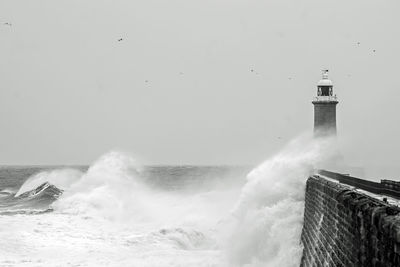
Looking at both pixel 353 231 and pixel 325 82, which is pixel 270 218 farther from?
pixel 325 82

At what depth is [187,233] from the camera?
21.6 metres

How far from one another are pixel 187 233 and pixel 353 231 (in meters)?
15.0

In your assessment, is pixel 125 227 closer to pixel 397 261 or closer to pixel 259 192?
pixel 259 192

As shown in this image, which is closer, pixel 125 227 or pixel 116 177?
pixel 125 227

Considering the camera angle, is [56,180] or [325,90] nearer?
[325,90]

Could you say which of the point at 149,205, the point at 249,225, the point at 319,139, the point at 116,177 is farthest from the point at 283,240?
the point at 116,177

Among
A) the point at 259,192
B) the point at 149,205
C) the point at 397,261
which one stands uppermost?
the point at 397,261

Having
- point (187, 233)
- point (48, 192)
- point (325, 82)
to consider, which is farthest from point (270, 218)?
point (48, 192)

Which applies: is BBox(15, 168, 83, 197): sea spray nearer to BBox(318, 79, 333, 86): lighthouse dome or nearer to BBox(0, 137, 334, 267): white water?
BBox(0, 137, 334, 267): white water

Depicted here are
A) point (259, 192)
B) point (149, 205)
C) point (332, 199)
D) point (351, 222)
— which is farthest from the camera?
point (149, 205)

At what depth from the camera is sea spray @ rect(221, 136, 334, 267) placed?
1494 centimetres

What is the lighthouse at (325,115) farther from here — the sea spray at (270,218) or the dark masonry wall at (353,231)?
the dark masonry wall at (353,231)

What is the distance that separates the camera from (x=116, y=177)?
38.2 m

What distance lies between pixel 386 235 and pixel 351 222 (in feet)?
6.59
